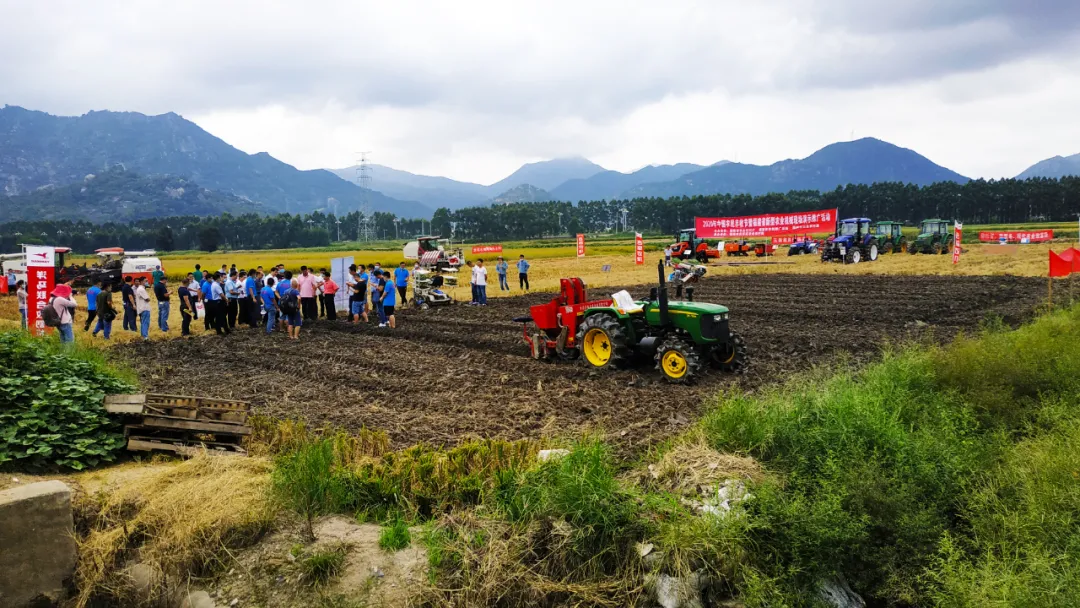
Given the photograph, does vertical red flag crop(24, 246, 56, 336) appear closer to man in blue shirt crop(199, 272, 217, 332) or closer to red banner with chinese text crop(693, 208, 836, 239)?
man in blue shirt crop(199, 272, 217, 332)

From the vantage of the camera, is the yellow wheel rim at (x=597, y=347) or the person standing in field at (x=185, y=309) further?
the person standing in field at (x=185, y=309)

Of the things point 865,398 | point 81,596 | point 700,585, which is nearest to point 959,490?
point 865,398

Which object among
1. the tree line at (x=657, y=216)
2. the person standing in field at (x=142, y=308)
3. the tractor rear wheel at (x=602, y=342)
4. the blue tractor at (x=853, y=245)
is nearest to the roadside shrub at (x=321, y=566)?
the tractor rear wheel at (x=602, y=342)

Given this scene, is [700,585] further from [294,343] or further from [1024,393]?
[294,343]

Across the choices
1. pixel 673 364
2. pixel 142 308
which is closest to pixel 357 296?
pixel 142 308

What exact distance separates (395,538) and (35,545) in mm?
2647

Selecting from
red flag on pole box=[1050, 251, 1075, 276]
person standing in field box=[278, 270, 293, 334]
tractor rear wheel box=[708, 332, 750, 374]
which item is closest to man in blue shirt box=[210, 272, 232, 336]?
person standing in field box=[278, 270, 293, 334]

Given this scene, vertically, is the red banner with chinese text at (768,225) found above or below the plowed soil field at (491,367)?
above

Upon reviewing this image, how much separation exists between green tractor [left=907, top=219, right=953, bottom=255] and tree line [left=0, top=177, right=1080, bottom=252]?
52776 mm

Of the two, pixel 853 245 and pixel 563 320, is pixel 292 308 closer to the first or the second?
pixel 563 320

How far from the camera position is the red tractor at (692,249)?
38.2 meters

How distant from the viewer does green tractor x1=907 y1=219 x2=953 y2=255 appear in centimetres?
3691

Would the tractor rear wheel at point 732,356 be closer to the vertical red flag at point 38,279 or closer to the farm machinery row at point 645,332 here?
the farm machinery row at point 645,332

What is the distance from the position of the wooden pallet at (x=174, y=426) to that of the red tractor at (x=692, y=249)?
3282cm
